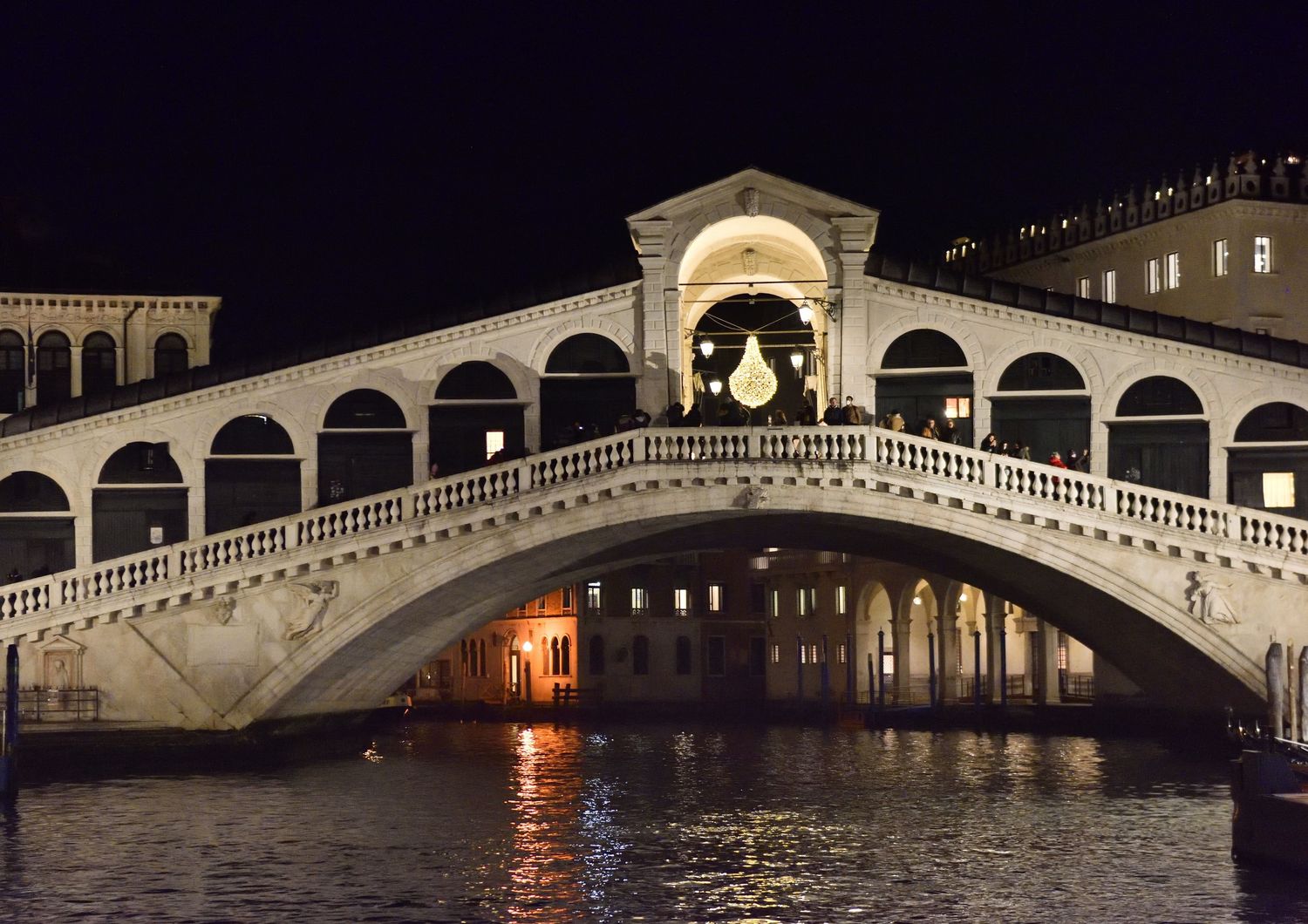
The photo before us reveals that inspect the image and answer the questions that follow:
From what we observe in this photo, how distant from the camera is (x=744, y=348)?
1622 inches

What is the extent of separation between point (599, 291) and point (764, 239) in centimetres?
372

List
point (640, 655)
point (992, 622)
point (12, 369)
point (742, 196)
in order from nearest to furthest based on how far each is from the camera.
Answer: point (742, 196)
point (12, 369)
point (992, 622)
point (640, 655)

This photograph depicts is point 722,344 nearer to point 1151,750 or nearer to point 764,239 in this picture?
point 764,239

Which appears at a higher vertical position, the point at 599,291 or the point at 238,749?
the point at 599,291

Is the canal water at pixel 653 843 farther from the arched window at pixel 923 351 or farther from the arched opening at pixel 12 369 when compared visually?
the arched opening at pixel 12 369

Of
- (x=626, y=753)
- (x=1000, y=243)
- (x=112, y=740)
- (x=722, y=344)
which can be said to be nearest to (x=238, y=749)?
(x=112, y=740)

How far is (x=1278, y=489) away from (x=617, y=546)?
12522 mm

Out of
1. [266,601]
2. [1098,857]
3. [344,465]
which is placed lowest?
[1098,857]

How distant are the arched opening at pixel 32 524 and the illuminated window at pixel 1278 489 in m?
22.7

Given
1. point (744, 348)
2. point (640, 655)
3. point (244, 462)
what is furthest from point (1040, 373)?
point (640, 655)

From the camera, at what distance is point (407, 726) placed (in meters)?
53.4

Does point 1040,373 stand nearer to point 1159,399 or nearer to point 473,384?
point 1159,399

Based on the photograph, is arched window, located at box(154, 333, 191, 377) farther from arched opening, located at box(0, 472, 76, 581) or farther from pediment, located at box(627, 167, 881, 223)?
pediment, located at box(627, 167, 881, 223)

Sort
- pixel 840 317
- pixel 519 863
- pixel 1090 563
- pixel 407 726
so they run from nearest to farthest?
pixel 519 863, pixel 1090 563, pixel 840 317, pixel 407 726
